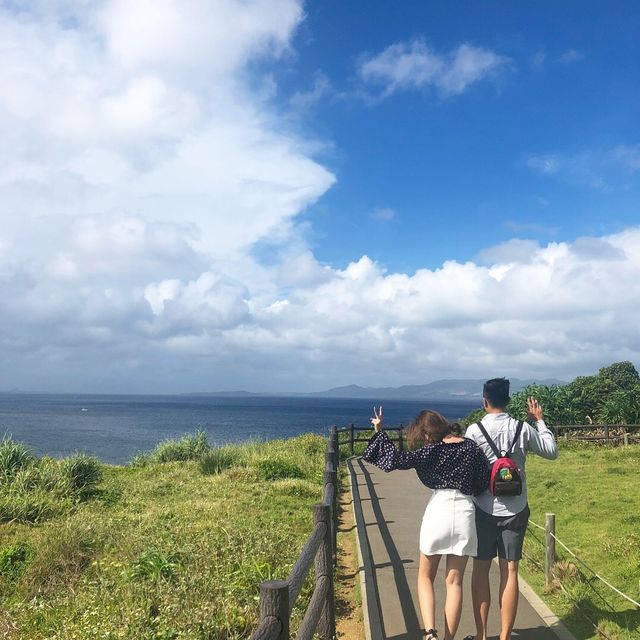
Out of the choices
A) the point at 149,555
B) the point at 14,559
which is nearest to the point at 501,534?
the point at 149,555

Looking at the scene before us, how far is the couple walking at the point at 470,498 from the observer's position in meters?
4.09

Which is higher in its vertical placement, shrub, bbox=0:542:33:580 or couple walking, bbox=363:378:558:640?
couple walking, bbox=363:378:558:640

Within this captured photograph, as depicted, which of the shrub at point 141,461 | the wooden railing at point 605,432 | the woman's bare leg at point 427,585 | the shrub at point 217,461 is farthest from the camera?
the wooden railing at point 605,432

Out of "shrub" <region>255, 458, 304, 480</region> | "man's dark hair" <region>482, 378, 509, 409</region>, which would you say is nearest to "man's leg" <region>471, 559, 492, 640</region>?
"man's dark hair" <region>482, 378, 509, 409</region>

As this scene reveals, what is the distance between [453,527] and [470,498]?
23cm

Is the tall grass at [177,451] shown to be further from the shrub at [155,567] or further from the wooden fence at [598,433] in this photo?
the shrub at [155,567]

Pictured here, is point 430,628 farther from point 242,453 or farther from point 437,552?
point 242,453

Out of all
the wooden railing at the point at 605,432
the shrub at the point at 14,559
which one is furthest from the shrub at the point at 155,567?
the wooden railing at the point at 605,432

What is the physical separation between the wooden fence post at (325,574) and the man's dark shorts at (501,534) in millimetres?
1365

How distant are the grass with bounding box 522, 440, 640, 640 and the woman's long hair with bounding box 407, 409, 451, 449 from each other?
2355 millimetres

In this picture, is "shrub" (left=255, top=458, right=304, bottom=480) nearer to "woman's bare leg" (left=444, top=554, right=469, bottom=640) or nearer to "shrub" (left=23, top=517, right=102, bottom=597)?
"shrub" (left=23, top=517, right=102, bottom=597)

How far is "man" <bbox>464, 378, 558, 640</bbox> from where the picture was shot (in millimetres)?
4211

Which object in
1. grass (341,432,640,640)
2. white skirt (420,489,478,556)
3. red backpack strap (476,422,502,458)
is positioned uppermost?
red backpack strap (476,422,502,458)

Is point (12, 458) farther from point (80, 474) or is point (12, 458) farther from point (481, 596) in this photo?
point (481, 596)
